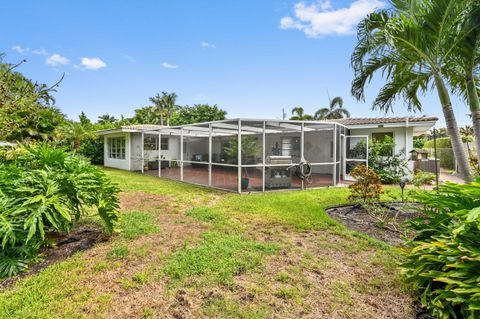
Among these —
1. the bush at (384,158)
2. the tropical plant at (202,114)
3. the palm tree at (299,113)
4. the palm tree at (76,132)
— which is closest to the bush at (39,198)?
the bush at (384,158)

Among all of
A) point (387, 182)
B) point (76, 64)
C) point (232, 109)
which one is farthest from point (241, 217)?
point (232, 109)

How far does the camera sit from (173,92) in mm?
35031

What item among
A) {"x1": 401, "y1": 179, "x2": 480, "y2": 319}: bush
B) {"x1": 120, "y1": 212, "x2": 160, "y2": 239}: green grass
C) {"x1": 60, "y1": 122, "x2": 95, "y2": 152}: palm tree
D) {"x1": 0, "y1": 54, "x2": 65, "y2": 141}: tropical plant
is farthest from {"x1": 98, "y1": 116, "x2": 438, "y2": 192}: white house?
{"x1": 401, "y1": 179, "x2": 480, "y2": 319}: bush

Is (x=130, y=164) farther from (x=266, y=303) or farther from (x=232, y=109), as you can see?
(x=232, y=109)

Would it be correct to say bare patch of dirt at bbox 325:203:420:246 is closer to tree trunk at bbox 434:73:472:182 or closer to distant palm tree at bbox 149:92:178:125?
tree trunk at bbox 434:73:472:182

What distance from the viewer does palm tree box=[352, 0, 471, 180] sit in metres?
4.35

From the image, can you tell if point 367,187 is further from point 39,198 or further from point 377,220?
point 39,198

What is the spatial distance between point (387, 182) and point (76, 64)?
16411 millimetres

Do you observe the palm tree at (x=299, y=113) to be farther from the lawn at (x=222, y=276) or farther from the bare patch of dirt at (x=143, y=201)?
the lawn at (x=222, y=276)

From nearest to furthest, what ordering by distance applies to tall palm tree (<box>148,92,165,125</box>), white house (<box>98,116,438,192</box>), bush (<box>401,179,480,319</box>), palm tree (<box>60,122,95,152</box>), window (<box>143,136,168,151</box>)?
1. bush (<box>401,179,480,319</box>)
2. white house (<box>98,116,438,192</box>)
3. window (<box>143,136,168,151</box>)
4. palm tree (<box>60,122,95,152</box>)
5. tall palm tree (<box>148,92,165,125</box>)

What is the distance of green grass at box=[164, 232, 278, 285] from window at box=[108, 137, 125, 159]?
15.2 m

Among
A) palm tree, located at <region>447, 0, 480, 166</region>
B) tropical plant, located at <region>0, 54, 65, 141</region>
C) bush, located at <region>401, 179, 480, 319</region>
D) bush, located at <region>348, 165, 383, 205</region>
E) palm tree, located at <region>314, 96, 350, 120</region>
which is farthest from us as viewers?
palm tree, located at <region>314, 96, 350, 120</region>

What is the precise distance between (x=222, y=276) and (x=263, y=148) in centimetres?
597

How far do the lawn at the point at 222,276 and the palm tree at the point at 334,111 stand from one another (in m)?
29.5
